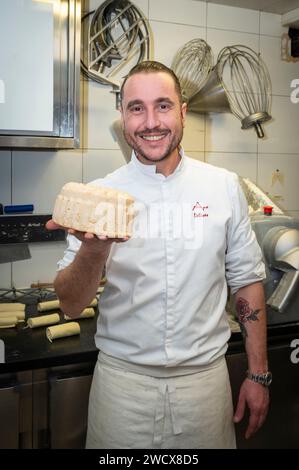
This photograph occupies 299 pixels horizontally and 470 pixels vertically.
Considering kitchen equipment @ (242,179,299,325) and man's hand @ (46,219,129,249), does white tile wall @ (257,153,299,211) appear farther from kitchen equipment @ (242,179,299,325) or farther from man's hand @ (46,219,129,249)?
man's hand @ (46,219,129,249)

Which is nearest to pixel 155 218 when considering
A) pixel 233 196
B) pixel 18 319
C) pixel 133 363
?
pixel 233 196

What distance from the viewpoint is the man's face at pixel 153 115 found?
38.8 inches

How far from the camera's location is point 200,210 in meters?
1.05

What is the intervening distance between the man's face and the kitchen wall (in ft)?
2.30

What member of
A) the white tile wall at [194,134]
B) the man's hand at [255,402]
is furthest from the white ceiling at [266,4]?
the man's hand at [255,402]

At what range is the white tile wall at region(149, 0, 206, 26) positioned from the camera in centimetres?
171

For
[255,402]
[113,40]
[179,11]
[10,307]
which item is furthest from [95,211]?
[179,11]

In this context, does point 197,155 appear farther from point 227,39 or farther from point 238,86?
point 227,39

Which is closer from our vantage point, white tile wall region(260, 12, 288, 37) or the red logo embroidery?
the red logo embroidery

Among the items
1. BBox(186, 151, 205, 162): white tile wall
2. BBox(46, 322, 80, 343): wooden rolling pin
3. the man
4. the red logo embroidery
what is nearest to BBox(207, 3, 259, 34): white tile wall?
BBox(186, 151, 205, 162): white tile wall

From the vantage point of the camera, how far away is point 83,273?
895 mm
